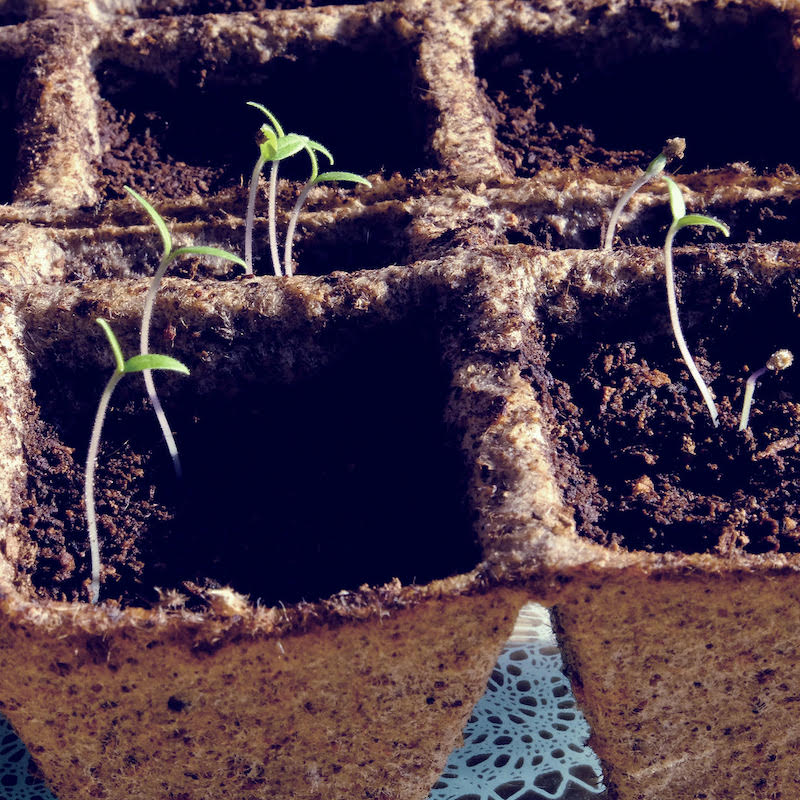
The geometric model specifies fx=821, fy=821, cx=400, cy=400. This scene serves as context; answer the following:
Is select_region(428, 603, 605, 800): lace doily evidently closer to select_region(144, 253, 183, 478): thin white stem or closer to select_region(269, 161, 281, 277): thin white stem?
select_region(144, 253, 183, 478): thin white stem

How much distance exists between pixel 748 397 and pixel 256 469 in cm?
66

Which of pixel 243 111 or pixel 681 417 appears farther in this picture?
pixel 243 111

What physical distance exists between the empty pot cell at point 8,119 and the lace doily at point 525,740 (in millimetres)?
1262

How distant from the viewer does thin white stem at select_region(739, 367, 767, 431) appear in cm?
107

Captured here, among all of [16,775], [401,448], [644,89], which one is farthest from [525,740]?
[644,89]

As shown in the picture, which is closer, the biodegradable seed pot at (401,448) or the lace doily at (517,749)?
the biodegradable seed pot at (401,448)

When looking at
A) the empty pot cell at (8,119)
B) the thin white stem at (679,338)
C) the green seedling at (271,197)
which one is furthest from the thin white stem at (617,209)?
the empty pot cell at (8,119)

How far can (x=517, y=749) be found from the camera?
1.25 m

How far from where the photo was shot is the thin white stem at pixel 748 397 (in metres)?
1.07

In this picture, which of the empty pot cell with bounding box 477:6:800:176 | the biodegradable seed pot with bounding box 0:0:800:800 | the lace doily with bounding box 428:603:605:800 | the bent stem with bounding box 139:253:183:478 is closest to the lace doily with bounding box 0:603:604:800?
the lace doily with bounding box 428:603:605:800

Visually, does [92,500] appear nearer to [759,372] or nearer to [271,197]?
[271,197]

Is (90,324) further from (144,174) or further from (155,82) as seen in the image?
(155,82)

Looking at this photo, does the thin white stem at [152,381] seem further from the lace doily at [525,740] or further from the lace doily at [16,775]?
the lace doily at [525,740]

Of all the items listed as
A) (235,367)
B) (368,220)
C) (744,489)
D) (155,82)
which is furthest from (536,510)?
(155,82)
